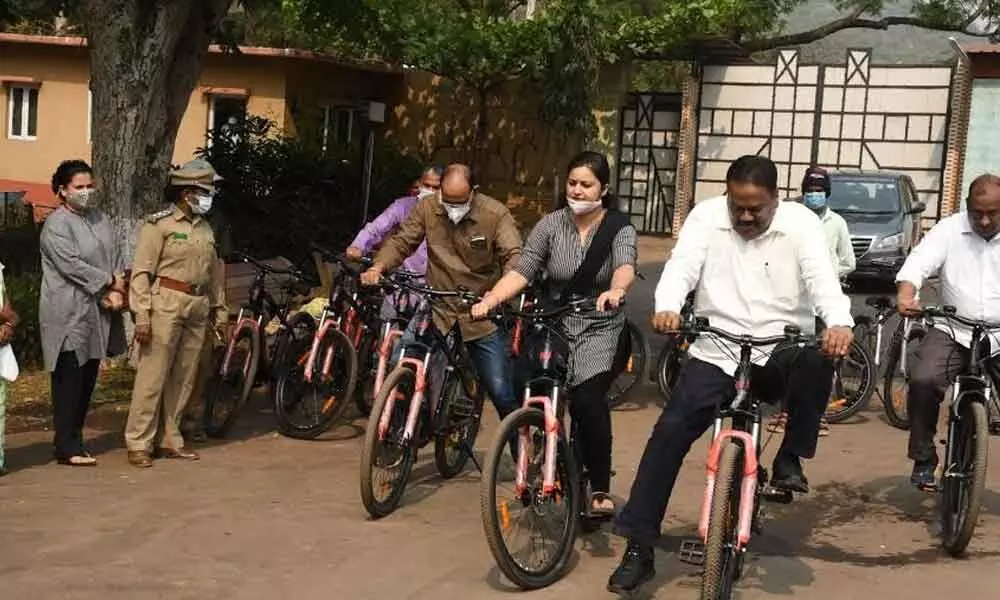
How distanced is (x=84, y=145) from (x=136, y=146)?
1464 centimetres

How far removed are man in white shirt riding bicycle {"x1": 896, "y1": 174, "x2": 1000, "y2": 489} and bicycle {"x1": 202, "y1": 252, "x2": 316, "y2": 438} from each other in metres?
3.88

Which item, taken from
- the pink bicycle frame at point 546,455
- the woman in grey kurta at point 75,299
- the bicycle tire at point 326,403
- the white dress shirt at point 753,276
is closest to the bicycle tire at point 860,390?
the bicycle tire at point 326,403

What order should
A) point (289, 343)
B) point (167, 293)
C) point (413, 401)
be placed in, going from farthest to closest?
point (289, 343) → point (167, 293) → point (413, 401)

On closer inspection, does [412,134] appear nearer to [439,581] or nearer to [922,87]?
[922,87]

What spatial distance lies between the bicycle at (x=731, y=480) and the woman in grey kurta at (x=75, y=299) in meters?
3.91

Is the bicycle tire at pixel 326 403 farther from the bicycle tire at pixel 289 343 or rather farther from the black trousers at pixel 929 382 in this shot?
the black trousers at pixel 929 382

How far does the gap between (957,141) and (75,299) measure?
2071 centimetres

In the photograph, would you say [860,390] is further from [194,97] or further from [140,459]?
[194,97]

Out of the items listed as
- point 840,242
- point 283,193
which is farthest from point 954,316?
point 283,193

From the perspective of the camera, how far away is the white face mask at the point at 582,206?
6191mm

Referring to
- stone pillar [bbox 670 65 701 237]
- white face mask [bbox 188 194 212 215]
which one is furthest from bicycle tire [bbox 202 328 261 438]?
stone pillar [bbox 670 65 701 237]

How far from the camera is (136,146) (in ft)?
33.4

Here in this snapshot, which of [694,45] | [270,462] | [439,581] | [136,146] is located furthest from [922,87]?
[439,581]

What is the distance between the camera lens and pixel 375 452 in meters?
6.46
